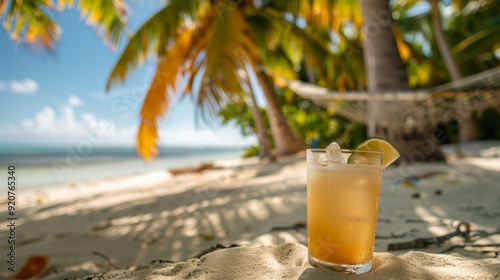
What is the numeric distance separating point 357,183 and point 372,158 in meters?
0.06

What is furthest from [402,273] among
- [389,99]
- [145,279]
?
[389,99]

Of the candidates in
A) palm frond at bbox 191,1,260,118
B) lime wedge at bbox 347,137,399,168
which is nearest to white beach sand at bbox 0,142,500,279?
lime wedge at bbox 347,137,399,168

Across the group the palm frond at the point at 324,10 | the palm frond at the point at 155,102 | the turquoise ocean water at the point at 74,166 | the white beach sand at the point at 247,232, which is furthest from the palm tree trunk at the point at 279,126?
the white beach sand at the point at 247,232

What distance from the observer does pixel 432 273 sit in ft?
2.35

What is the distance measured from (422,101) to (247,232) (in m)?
2.22

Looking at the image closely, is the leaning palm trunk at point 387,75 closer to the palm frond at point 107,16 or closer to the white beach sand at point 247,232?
the white beach sand at point 247,232

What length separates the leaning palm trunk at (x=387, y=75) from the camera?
3.12 metres

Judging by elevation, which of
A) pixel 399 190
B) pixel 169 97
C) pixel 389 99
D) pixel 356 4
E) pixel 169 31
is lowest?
pixel 399 190

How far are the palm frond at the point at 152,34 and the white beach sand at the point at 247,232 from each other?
2.82 meters

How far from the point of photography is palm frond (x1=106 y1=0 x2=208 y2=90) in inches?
183

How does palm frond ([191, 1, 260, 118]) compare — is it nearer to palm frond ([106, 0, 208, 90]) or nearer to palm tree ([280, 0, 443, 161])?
palm frond ([106, 0, 208, 90])

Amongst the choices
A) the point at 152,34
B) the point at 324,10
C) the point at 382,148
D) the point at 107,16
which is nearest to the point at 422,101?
the point at 382,148

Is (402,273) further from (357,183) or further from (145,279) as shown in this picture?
(145,279)

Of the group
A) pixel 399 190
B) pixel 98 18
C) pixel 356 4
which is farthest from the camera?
pixel 98 18
